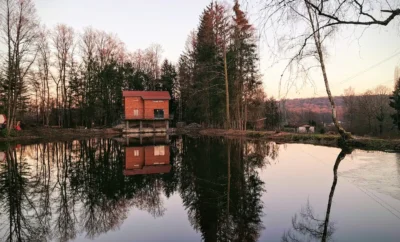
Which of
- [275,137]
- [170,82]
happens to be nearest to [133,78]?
[170,82]

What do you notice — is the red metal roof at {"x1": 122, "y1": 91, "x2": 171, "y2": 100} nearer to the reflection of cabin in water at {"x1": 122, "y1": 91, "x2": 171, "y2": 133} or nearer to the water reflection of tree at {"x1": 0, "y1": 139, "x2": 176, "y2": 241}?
the reflection of cabin in water at {"x1": 122, "y1": 91, "x2": 171, "y2": 133}

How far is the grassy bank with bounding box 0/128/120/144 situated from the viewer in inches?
1115

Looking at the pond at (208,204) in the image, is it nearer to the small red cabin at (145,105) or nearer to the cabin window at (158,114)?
the small red cabin at (145,105)

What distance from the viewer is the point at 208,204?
568cm

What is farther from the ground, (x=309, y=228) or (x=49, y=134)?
(x=49, y=134)

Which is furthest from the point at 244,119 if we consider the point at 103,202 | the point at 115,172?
the point at 103,202

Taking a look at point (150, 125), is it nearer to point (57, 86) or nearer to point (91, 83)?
point (91, 83)

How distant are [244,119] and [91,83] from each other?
90.4ft

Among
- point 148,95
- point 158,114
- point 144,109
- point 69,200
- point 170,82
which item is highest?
point 170,82

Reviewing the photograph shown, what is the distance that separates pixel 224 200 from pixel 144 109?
38.5 metres

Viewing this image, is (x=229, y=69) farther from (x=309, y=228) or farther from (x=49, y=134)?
(x=309, y=228)

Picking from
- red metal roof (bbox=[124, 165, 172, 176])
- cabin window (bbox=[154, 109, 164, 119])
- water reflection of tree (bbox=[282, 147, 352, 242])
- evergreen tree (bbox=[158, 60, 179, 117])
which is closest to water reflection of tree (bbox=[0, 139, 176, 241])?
red metal roof (bbox=[124, 165, 172, 176])

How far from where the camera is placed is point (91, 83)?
4659cm

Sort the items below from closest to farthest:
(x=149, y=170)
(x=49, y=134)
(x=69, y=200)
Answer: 1. (x=69, y=200)
2. (x=149, y=170)
3. (x=49, y=134)
